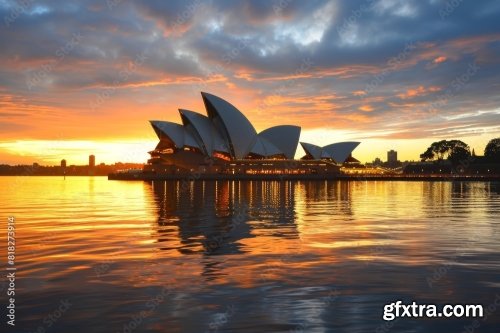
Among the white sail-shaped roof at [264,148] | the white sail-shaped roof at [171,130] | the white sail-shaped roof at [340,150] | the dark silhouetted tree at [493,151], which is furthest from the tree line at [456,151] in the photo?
the white sail-shaped roof at [171,130]

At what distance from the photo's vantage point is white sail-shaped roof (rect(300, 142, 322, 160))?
489 ft

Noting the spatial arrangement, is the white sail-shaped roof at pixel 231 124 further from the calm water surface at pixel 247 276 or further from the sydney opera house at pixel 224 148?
the calm water surface at pixel 247 276

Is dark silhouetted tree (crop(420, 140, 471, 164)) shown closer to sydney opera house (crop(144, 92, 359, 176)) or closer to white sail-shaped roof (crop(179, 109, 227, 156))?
sydney opera house (crop(144, 92, 359, 176))

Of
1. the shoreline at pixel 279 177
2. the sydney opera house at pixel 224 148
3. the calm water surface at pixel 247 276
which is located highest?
the sydney opera house at pixel 224 148

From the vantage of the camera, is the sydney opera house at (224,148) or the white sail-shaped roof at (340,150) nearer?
the sydney opera house at (224,148)

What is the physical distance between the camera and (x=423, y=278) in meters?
12.2

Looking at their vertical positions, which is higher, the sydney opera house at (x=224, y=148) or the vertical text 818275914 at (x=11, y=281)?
the sydney opera house at (x=224, y=148)

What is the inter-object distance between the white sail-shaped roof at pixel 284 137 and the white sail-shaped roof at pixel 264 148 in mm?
1273

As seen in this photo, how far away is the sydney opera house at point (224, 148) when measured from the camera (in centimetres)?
10969

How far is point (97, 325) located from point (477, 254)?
40.3 feet

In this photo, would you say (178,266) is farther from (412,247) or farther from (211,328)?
(412,247)

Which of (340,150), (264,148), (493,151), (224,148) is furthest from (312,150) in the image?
(493,151)

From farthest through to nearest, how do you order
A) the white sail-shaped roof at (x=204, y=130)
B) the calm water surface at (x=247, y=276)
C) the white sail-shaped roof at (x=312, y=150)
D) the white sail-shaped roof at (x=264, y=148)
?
the white sail-shaped roof at (x=312, y=150) < the white sail-shaped roof at (x=264, y=148) < the white sail-shaped roof at (x=204, y=130) < the calm water surface at (x=247, y=276)

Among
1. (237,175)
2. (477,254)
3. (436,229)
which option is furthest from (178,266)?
(237,175)
